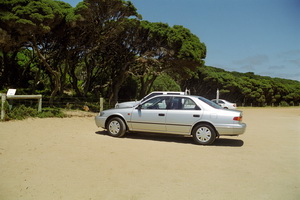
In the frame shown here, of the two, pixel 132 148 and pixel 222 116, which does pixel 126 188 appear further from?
pixel 222 116

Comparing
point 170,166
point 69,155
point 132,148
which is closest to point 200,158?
point 170,166

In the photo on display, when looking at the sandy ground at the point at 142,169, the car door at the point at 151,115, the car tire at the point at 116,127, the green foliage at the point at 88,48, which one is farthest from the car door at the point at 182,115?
the green foliage at the point at 88,48

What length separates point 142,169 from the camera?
5.66 meters

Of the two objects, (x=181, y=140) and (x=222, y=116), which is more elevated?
(x=222, y=116)

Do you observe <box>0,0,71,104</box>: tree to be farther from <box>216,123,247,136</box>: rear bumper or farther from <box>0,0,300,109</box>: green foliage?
<box>216,123,247,136</box>: rear bumper

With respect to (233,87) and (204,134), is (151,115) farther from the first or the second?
(233,87)

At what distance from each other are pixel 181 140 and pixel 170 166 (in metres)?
3.47

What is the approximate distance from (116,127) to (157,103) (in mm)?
1613

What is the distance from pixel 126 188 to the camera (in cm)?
454

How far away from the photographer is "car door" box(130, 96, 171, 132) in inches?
352

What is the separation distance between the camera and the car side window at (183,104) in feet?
28.8

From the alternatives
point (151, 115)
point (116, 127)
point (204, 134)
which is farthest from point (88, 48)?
point (204, 134)

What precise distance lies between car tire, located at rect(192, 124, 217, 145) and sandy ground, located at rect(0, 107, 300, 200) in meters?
0.31

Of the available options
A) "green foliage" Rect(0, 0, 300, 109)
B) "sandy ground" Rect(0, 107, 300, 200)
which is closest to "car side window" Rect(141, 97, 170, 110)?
"sandy ground" Rect(0, 107, 300, 200)
